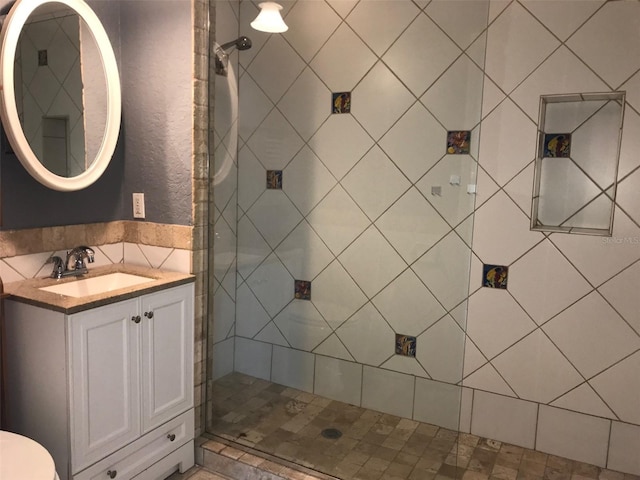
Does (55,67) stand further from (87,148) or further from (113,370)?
(113,370)

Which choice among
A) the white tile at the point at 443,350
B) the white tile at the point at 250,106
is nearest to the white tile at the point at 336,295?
the white tile at the point at 443,350

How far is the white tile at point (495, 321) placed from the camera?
7.06ft

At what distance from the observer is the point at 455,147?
6.93 feet

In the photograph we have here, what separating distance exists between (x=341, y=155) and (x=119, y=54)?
1046 millimetres

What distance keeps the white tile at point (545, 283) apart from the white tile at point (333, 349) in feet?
2.71

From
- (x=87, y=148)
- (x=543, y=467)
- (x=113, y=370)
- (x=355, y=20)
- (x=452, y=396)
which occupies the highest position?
(x=355, y=20)

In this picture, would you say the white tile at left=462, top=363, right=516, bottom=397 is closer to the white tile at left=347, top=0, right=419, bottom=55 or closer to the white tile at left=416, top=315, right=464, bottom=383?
the white tile at left=416, top=315, right=464, bottom=383

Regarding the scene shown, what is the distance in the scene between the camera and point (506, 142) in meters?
2.10

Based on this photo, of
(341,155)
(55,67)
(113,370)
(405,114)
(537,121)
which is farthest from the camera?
(341,155)

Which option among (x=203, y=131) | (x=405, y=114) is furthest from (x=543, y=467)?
(x=203, y=131)

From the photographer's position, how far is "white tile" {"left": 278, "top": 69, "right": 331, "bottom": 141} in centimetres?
238

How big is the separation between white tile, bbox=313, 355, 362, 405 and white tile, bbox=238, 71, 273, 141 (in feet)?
3.85

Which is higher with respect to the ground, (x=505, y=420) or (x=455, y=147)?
(x=455, y=147)

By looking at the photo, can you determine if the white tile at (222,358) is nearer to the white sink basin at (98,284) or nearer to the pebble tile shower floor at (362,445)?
the pebble tile shower floor at (362,445)
